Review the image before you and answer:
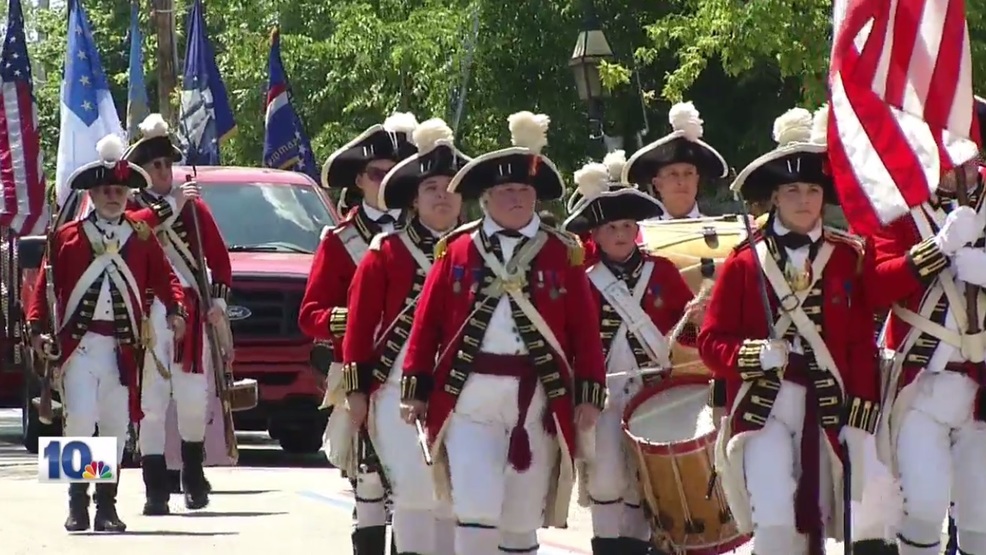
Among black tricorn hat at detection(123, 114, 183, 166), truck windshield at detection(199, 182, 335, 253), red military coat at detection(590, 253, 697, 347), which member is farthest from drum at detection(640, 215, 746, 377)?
truck windshield at detection(199, 182, 335, 253)

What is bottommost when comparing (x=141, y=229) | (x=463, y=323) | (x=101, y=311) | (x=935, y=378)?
(x=101, y=311)

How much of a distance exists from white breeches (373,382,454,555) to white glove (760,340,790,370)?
5.71 feet

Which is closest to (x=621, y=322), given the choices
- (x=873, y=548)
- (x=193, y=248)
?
(x=873, y=548)

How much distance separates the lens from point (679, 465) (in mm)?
10578

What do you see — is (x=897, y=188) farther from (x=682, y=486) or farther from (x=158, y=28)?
(x=158, y=28)

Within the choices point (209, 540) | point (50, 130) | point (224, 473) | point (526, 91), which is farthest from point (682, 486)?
point (50, 130)

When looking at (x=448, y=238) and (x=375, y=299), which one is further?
(x=375, y=299)

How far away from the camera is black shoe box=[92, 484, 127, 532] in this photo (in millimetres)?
14102

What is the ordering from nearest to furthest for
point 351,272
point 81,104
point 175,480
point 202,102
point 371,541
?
point 371,541 → point 351,272 → point 175,480 → point 81,104 → point 202,102

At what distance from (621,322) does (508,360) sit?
1677mm

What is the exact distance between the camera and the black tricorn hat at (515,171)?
32.4 feet

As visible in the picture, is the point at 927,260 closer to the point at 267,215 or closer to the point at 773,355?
the point at 773,355

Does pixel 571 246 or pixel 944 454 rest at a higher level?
pixel 571 246

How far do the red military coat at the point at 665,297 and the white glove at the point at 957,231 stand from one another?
86.1 inches
